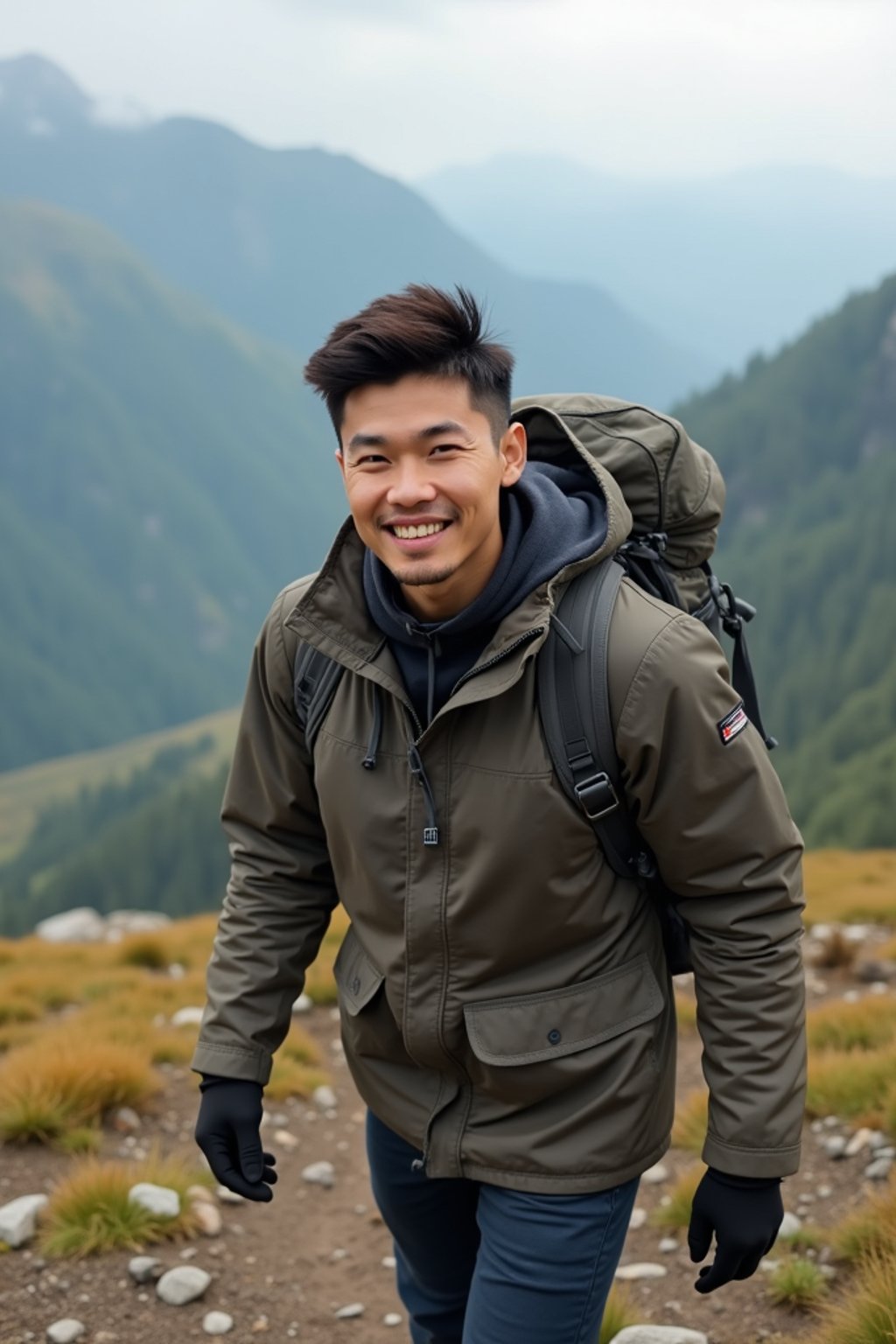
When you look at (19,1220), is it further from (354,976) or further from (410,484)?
(410,484)

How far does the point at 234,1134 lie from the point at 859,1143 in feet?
12.4

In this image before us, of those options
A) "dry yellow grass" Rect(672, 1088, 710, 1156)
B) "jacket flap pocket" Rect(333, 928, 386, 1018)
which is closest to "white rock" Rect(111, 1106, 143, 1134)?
"dry yellow grass" Rect(672, 1088, 710, 1156)

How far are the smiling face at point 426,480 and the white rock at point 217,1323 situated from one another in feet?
12.1

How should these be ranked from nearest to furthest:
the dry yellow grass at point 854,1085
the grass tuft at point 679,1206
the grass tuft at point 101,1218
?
the grass tuft at point 101,1218 < the grass tuft at point 679,1206 < the dry yellow grass at point 854,1085

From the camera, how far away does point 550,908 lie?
3150 millimetres

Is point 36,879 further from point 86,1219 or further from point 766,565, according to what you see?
point 86,1219

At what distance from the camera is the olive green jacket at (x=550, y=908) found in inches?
120

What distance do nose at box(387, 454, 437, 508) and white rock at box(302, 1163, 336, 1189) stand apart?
4965mm

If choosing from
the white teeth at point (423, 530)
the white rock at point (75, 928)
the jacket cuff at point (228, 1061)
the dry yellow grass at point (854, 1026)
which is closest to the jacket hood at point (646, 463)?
the white teeth at point (423, 530)

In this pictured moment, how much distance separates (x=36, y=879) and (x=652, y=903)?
478 feet

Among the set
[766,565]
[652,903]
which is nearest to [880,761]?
[766,565]

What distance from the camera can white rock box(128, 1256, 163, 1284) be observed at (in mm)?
5465

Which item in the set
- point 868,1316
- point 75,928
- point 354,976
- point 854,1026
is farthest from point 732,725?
point 75,928

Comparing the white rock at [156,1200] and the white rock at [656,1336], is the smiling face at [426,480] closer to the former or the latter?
the white rock at [656,1336]
